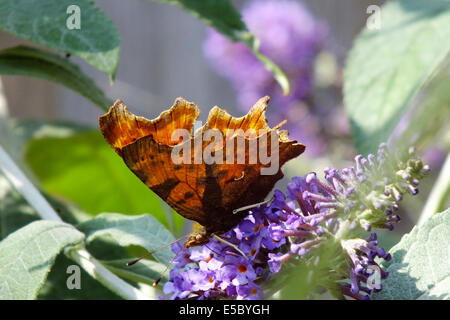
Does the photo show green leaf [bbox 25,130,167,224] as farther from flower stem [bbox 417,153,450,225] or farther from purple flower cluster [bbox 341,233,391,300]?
purple flower cluster [bbox 341,233,391,300]

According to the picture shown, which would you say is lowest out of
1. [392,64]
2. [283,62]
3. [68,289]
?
[68,289]

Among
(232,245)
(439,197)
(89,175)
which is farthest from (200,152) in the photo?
(89,175)

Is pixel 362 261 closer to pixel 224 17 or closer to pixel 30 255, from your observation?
pixel 30 255

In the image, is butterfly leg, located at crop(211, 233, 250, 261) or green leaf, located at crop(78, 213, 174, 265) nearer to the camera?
butterfly leg, located at crop(211, 233, 250, 261)

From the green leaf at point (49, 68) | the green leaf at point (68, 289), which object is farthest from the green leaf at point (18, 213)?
the green leaf at point (49, 68)

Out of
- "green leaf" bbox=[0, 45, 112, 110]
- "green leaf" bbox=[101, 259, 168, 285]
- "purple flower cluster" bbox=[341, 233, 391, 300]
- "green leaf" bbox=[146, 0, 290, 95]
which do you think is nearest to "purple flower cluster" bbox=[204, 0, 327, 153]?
"green leaf" bbox=[146, 0, 290, 95]

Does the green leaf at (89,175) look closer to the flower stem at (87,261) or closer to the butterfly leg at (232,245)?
the flower stem at (87,261)


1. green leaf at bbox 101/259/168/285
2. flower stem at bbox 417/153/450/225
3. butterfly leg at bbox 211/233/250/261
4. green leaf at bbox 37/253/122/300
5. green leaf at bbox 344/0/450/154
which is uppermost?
green leaf at bbox 344/0/450/154
